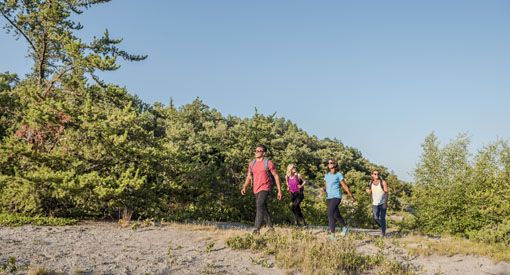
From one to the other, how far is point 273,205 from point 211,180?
3009 millimetres

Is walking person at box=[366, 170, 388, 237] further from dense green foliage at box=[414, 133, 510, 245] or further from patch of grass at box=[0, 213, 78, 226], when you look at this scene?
patch of grass at box=[0, 213, 78, 226]


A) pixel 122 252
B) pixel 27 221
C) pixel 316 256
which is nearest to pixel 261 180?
pixel 316 256

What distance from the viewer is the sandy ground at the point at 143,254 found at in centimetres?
517

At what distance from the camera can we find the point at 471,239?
32.7 ft

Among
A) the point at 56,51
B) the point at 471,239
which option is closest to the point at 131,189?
the point at 56,51

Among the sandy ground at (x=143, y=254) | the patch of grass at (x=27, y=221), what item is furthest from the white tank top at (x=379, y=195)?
the patch of grass at (x=27, y=221)

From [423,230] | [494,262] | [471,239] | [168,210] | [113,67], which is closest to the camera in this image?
[494,262]

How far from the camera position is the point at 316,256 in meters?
6.31

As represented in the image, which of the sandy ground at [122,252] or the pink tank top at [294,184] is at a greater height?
the pink tank top at [294,184]

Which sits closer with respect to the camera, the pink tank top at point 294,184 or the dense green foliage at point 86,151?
the dense green foliage at point 86,151

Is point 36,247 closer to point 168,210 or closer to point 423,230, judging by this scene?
point 168,210

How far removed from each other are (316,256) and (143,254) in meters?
3.32

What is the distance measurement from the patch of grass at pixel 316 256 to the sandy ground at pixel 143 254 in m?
0.24

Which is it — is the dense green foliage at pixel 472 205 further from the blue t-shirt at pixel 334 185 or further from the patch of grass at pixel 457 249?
the blue t-shirt at pixel 334 185
